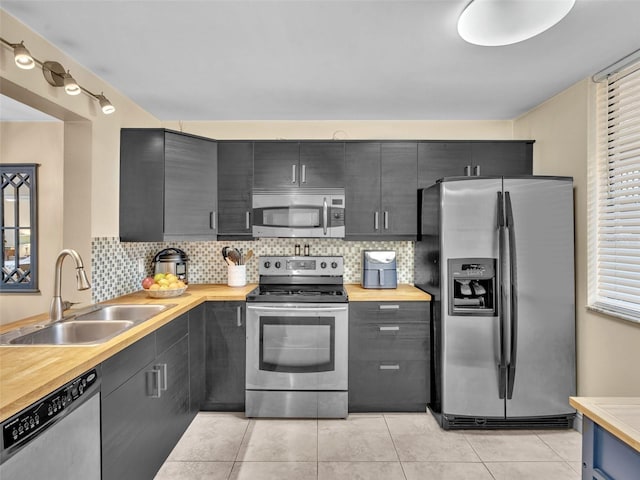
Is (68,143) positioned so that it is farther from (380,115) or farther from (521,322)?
(521,322)

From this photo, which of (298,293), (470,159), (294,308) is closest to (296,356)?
(294,308)

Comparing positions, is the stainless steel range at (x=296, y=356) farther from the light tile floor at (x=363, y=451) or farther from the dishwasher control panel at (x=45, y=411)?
the dishwasher control panel at (x=45, y=411)

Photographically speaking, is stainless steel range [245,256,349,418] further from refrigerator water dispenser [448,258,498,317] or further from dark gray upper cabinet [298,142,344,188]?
dark gray upper cabinet [298,142,344,188]

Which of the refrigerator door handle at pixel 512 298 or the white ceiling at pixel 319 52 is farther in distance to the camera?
the refrigerator door handle at pixel 512 298

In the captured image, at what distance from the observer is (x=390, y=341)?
2805mm

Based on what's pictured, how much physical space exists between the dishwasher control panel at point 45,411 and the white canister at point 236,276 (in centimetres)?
176

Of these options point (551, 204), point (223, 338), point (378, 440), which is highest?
point (551, 204)

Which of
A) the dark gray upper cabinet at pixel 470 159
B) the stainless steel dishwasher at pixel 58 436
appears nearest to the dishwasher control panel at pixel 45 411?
the stainless steel dishwasher at pixel 58 436

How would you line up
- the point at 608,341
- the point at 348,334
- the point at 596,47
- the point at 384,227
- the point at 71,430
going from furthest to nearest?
the point at 384,227 → the point at 348,334 → the point at 608,341 → the point at 596,47 → the point at 71,430

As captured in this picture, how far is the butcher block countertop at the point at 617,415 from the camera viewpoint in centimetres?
97

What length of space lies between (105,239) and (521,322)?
120 inches

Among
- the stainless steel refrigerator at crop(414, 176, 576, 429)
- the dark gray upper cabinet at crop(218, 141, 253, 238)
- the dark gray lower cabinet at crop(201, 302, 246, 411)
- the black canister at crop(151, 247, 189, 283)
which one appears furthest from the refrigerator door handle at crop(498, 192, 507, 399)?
the black canister at crop(151, 247, 189, 283)

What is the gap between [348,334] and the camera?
9.16 feet

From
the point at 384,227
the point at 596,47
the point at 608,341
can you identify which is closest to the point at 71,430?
the point at 384,227
